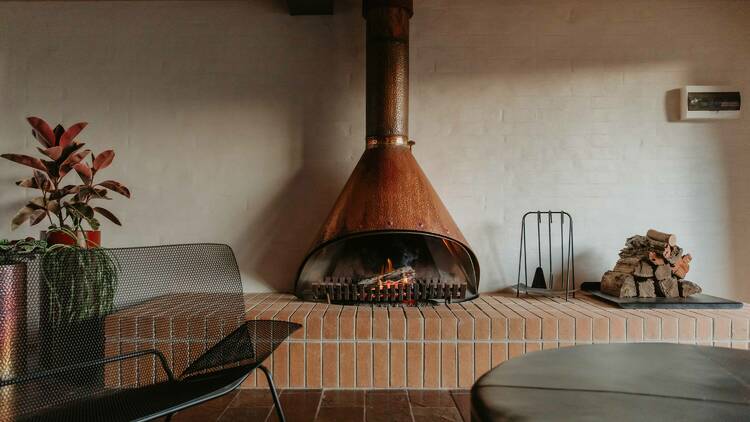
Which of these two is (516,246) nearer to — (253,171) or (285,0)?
(253,171)

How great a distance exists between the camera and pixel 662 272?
2.44 metres

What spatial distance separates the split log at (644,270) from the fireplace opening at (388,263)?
2.62 ft

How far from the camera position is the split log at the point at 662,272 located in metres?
2.44

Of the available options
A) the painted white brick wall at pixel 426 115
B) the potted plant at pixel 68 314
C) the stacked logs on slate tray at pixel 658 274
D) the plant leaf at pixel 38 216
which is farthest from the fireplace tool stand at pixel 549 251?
the plant leaf at pixel 38 216

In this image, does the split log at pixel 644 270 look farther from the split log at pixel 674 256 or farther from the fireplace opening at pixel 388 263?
the fireplace opening at pixel 388 263

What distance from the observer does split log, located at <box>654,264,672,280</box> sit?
2.44 meters

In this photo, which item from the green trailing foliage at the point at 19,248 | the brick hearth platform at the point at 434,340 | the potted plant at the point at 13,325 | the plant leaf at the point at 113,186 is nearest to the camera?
the potted plant at the point at 13,325

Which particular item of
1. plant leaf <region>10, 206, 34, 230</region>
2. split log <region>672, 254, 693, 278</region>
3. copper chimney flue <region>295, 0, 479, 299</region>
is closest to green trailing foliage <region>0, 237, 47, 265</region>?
plant leaf <region>10, 206, 34, 230</region>

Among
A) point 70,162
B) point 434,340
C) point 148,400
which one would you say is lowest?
point 434,340

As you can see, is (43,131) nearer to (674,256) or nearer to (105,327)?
(105,327)

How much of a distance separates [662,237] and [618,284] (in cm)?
34

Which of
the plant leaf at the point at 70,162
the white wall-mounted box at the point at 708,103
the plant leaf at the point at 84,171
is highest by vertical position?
the white wall-mounted box at the point at 708,103

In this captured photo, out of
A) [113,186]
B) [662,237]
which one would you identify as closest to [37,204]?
[113,186]

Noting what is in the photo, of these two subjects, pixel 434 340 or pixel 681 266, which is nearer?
pixel 434 340
